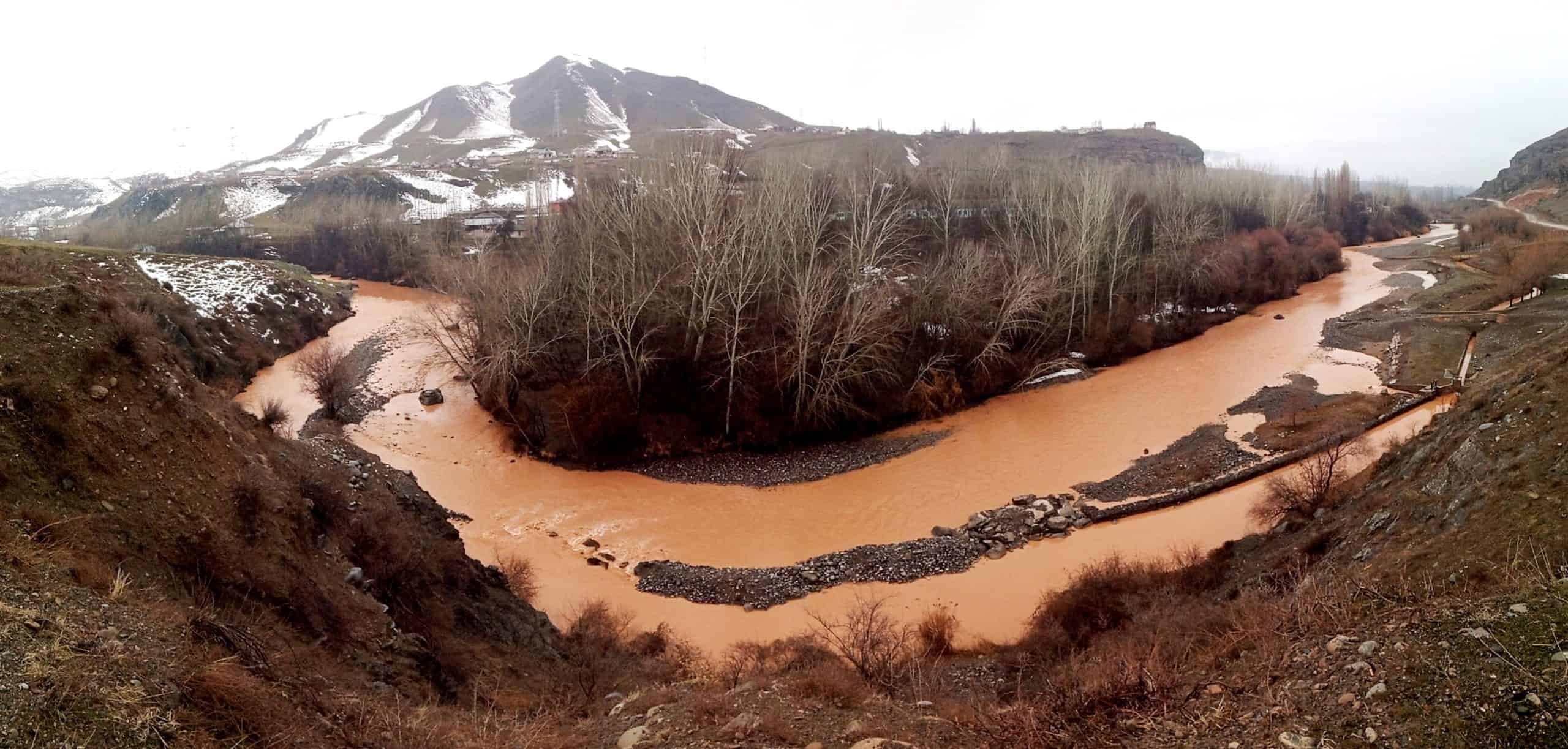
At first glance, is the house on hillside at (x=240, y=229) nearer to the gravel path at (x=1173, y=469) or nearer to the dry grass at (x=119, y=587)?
the dry grass at (x=119, y=587)

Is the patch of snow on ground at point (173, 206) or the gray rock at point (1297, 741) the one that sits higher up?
the patch of snow on ground at point (173, 206)

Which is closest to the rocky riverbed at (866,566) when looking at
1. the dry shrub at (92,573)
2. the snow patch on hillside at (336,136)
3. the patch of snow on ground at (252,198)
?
the dry shrub at (92,573)

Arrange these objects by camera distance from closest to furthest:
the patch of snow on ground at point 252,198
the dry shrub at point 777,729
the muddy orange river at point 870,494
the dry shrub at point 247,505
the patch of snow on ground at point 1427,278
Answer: the dry shrub at point 777,729 → the dry shrub at point 247,505 → the muddy orange river at point 870,494 → the patch of snow on ground at point 1427,278 → the patch of snow on ground at point 252,198

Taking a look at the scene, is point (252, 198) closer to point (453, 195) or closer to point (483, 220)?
point (453, 195)

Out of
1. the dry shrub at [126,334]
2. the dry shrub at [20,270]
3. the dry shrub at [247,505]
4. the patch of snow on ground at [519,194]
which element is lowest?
the dry shrub at [247,505]

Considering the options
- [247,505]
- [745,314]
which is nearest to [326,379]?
[745,314]

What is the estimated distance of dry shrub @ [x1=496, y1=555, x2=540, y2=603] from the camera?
14.8 meters

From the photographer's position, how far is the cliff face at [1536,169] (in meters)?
83.8

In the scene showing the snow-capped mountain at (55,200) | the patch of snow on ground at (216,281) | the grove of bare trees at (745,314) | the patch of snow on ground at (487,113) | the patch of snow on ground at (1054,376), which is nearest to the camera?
the grove of bare trees at (745,314)

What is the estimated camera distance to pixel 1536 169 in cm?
Result: 9406

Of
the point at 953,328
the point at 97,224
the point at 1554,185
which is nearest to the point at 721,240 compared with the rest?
the point at 953,328

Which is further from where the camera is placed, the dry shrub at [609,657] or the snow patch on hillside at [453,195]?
the snow patch on hillside at [453,195]

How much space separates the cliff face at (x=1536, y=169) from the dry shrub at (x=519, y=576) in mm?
113430

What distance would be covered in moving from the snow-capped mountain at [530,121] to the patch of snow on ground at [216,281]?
3961 inches
